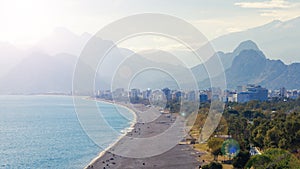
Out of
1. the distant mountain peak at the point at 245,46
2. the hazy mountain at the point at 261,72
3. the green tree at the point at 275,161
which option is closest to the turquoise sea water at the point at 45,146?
the green tree at the point at 275,161

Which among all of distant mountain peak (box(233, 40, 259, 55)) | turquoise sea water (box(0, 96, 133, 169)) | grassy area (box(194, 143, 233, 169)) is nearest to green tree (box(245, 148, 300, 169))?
grassy area (box(194, 143, 233, 169))

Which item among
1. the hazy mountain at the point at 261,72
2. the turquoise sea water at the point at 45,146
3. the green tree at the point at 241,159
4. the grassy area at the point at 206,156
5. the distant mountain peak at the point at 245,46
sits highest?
the distant mountain peak at the point at 245,46

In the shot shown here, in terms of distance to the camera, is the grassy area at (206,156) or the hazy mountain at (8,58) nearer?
the grassy area at (206,156)

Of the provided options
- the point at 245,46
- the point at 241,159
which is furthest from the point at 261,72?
the point at 241,159

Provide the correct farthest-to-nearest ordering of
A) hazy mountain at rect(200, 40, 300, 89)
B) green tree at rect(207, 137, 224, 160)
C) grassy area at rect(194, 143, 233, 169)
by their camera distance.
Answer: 1. hazy mountain at rect(200, 40, 300, 89)
2. green tree at rect(207, 137, 224, 160)
3. grassy area at rect(194, 143, 233, 169)

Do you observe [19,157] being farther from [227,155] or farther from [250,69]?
[250,69]

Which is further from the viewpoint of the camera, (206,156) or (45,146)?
(45,146)

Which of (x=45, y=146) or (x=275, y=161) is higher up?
(x=275, y=161)

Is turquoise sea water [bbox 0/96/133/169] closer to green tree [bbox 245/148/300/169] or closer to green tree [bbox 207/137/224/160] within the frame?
green tree [bbox 207/137/224/160]

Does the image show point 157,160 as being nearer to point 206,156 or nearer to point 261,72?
point 206,156

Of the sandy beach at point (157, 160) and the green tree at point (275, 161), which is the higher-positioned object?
the green tree at point (275, 161)

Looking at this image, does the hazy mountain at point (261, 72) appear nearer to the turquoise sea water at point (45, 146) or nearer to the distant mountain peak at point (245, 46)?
the distant mountain peak at point (245, 46)
